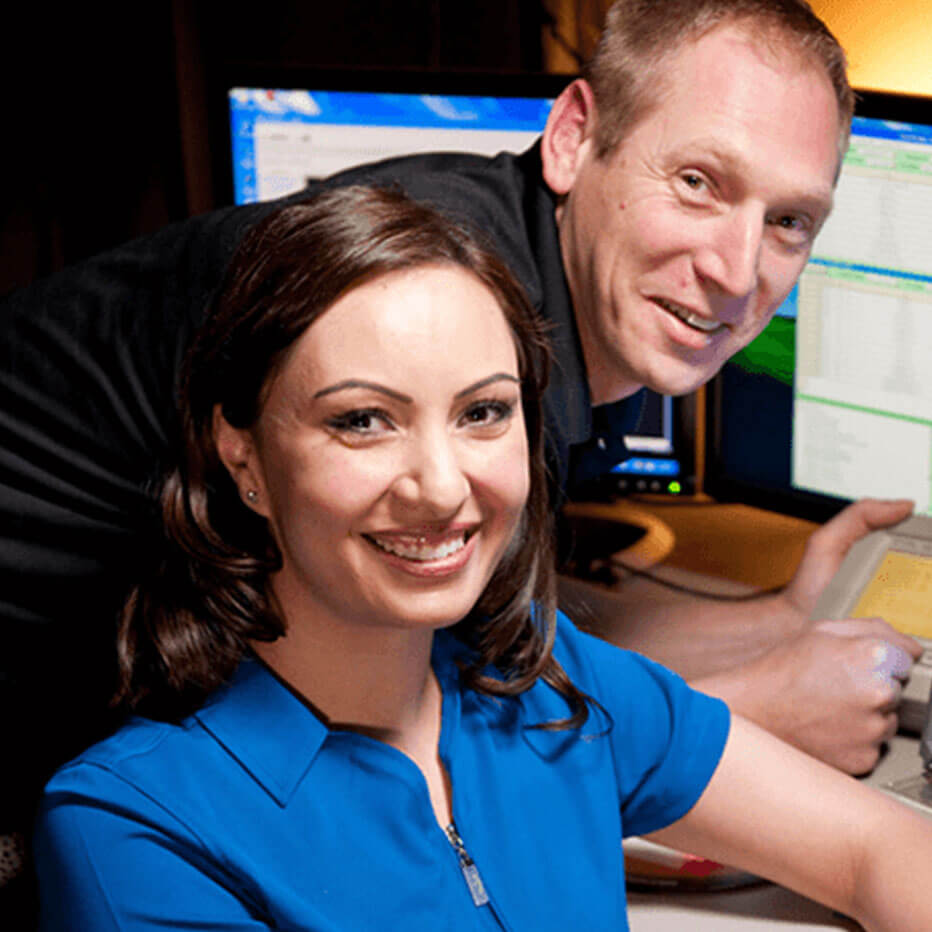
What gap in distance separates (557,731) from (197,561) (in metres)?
0.28

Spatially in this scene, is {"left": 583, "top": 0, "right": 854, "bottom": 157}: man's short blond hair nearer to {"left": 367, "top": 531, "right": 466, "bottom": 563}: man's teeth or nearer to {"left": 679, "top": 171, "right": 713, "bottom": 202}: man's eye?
{"left": 679, "top": 171, "right": 713, "bottom": 202}: man's eye

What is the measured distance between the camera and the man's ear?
111 cm

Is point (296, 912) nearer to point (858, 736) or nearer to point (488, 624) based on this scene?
point (488, 624)

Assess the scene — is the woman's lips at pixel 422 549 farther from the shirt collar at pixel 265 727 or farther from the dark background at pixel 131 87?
the dark background at pixel 131 87

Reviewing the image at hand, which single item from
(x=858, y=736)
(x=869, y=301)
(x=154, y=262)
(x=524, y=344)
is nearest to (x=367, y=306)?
(x=524, y=344)

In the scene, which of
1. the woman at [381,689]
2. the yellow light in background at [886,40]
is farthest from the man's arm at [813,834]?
the yellow light in background at [886,40]

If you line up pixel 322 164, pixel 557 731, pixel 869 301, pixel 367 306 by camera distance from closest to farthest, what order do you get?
pixel 367 306 → pixel 557 731 → pixel 869 301 → pixel 322 164

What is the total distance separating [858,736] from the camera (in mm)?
1063

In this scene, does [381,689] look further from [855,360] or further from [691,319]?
[855,360]

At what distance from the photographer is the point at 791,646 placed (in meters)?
1.14

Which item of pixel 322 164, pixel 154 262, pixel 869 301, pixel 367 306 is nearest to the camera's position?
pixel 367 306

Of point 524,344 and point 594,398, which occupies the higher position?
point 524,344

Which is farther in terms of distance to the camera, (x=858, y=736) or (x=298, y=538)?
(x=858, y=736)

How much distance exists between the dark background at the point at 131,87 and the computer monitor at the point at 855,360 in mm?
650
